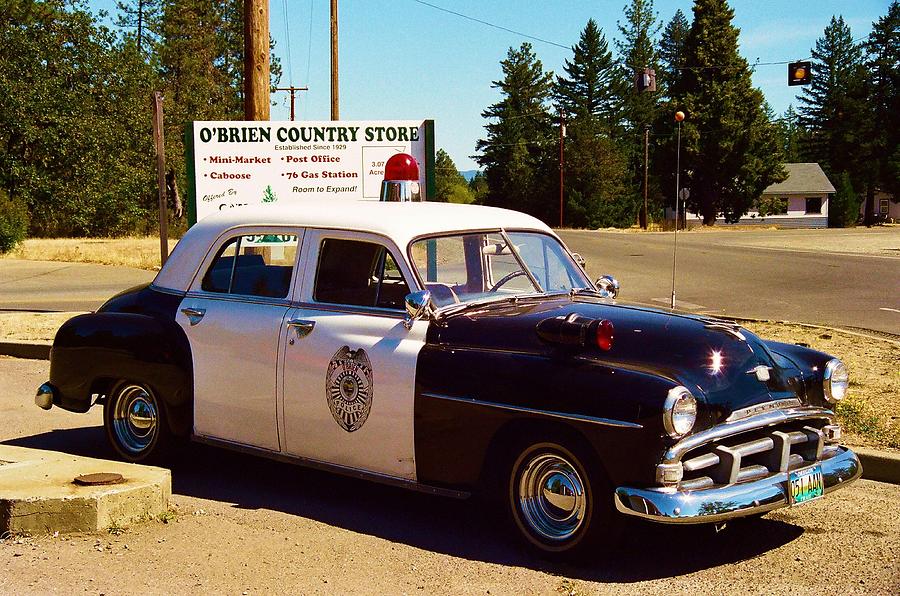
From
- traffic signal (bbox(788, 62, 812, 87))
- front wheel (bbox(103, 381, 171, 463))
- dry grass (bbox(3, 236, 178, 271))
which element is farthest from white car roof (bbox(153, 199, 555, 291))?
traffic signal (bbox(788, 62, 812, 87))

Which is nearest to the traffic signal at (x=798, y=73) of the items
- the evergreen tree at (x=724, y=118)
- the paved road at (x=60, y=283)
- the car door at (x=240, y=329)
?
the paved road at (x=60, y=283)

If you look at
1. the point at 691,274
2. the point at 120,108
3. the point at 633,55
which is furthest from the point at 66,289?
the point at 633,55

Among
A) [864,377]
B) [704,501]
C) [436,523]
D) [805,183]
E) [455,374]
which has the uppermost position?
[805,183]

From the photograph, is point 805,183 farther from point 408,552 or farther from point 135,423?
point 408,552

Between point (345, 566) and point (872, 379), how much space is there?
19.8 feet

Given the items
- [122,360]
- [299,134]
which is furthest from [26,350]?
[122,360]

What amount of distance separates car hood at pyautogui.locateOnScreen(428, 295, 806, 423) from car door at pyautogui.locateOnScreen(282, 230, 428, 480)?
1.07 ft

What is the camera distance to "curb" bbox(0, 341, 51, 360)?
11.9 meters

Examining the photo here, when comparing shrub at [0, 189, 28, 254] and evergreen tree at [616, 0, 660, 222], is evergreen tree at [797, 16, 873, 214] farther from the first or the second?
shrub at [0, 189, 28, 254]

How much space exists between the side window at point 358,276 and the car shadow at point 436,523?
121cm

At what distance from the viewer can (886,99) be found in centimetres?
8994

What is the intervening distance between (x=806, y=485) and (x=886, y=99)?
9382 centimetres

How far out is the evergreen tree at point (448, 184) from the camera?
129375mm

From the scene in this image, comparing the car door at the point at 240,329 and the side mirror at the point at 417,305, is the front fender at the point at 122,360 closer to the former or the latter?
the car door at the point at 240,329
